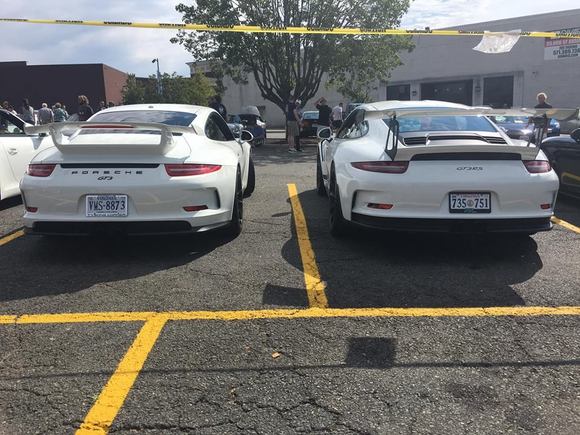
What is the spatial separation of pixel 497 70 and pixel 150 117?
30.1 meters

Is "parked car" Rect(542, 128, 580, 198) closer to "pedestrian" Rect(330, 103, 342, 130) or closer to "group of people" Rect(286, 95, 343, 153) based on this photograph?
"group of people" Rect(286, 95, 343, 153)

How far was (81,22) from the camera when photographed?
8.30 m

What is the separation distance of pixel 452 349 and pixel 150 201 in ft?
8.99

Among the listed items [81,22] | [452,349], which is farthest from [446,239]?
[81,22]

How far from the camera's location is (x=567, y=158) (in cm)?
704

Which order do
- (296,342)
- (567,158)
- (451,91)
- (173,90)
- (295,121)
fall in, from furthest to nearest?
(173,90)
(451,91)
(295,121)
(567,158)
(296,342)

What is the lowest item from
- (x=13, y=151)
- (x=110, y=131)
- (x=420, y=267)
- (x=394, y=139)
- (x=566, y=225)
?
(x=566, y=225)

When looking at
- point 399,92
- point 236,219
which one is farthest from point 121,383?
point 399,92

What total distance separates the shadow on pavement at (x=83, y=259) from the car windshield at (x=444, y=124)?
85.9 inches

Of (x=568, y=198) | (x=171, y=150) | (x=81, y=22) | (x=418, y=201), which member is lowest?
(x=568, y=198)

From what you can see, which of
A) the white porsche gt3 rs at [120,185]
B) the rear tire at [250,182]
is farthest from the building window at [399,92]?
the white porsche gt3 rs at [120,185]

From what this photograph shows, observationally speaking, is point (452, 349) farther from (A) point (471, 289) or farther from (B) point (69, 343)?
(B) point (69, 343)

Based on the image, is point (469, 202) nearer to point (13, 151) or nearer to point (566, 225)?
point (566, 225)

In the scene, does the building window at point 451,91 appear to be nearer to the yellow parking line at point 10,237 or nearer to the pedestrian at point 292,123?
the pedestrian at point 292,123
